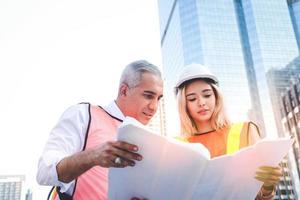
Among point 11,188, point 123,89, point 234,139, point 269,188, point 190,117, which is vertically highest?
point 11,188

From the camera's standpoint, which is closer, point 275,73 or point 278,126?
point 278,126

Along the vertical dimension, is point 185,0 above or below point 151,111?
above

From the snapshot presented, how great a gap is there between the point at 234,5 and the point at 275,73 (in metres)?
25.2

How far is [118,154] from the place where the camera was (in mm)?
1429

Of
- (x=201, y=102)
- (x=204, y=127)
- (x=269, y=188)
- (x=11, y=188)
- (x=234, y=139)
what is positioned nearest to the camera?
(x=269, y=188)

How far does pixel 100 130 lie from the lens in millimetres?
2258

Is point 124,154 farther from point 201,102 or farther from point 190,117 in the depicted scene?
point 190,117

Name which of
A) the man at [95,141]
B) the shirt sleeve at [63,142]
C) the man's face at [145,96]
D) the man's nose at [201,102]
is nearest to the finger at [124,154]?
the man at [95,141]

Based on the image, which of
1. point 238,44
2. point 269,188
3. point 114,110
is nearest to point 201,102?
point 114,110

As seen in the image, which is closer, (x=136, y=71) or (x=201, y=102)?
(x=136, y=71)

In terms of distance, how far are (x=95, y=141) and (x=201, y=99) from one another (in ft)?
3.28

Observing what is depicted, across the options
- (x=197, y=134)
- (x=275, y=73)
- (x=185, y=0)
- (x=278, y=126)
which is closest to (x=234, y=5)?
(x=185, y=0)

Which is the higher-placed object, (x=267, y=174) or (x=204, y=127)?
(x=204, y=127)

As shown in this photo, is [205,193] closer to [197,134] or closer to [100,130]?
[100,130]
